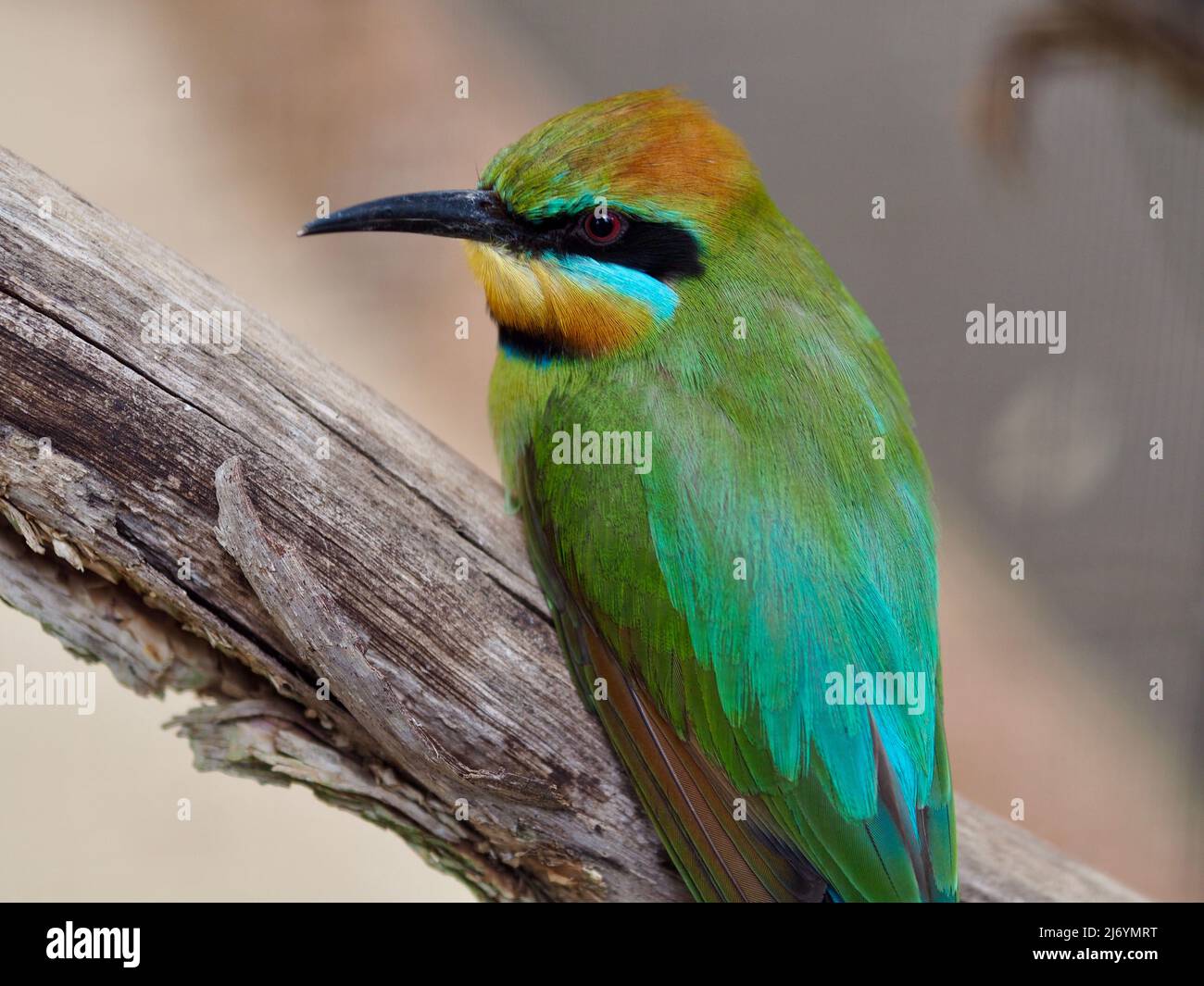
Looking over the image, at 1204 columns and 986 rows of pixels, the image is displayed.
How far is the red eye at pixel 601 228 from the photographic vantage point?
1929 millimetres

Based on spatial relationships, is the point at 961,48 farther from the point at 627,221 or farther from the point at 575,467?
the point at 575,467

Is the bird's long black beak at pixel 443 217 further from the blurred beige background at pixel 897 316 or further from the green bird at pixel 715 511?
the blurred beige background at pixel 897 316

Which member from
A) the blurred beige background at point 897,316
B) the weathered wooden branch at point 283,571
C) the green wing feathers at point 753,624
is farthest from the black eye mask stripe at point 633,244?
the blurred beige background at point 897,316

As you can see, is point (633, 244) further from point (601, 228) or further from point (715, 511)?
point (715, 511)

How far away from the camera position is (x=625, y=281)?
6.41ft

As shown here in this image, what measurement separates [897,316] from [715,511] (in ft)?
7.08

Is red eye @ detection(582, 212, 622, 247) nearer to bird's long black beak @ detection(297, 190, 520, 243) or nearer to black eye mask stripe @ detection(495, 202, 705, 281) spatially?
black eye mask stripe @ detection(495, 202, 705, 281)

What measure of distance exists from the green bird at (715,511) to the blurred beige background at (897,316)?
1744mm

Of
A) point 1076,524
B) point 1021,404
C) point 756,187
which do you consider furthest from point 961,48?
point 756,187

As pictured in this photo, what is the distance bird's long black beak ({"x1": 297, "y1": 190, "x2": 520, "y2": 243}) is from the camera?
6.53 feet

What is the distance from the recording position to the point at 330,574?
71.1 inches

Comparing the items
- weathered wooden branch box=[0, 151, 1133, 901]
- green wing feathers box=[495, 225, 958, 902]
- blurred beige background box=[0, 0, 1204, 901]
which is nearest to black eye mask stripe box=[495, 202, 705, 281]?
green wing feathers box=[495, 225, 958, 902]

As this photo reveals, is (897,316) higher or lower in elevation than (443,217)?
higher

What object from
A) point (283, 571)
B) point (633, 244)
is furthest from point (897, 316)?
point (283, 571)
